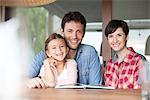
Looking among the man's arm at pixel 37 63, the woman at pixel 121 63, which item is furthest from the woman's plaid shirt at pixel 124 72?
the man's arm at pixel 37 63

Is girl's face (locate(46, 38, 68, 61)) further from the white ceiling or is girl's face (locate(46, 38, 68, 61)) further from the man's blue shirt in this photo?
the white ceiling

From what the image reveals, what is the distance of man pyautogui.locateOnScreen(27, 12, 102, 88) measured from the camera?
6.25 feet

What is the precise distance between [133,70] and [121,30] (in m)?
0.29

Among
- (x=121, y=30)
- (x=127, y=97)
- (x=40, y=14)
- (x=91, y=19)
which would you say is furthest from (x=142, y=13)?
(x=127, y=97)

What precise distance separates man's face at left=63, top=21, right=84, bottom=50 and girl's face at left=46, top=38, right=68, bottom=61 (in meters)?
0.13

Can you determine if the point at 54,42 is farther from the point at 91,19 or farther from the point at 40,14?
the point at 91,19

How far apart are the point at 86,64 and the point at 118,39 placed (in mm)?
274

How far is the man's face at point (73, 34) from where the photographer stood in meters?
2.00

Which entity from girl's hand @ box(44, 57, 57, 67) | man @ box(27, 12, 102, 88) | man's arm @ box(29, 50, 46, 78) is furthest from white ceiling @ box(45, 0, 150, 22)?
girl's hand @ box(44, 57, 57, 67)

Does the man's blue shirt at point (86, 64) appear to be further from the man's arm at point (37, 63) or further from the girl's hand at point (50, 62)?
the girl's hand at point (50, 62)

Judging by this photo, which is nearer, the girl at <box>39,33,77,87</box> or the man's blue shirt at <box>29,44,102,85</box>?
the girl at <box>39,33,77,87</box>

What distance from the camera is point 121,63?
5.85 ft

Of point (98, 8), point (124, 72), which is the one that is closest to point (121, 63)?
point (124, 72)

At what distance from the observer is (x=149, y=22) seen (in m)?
4.06
